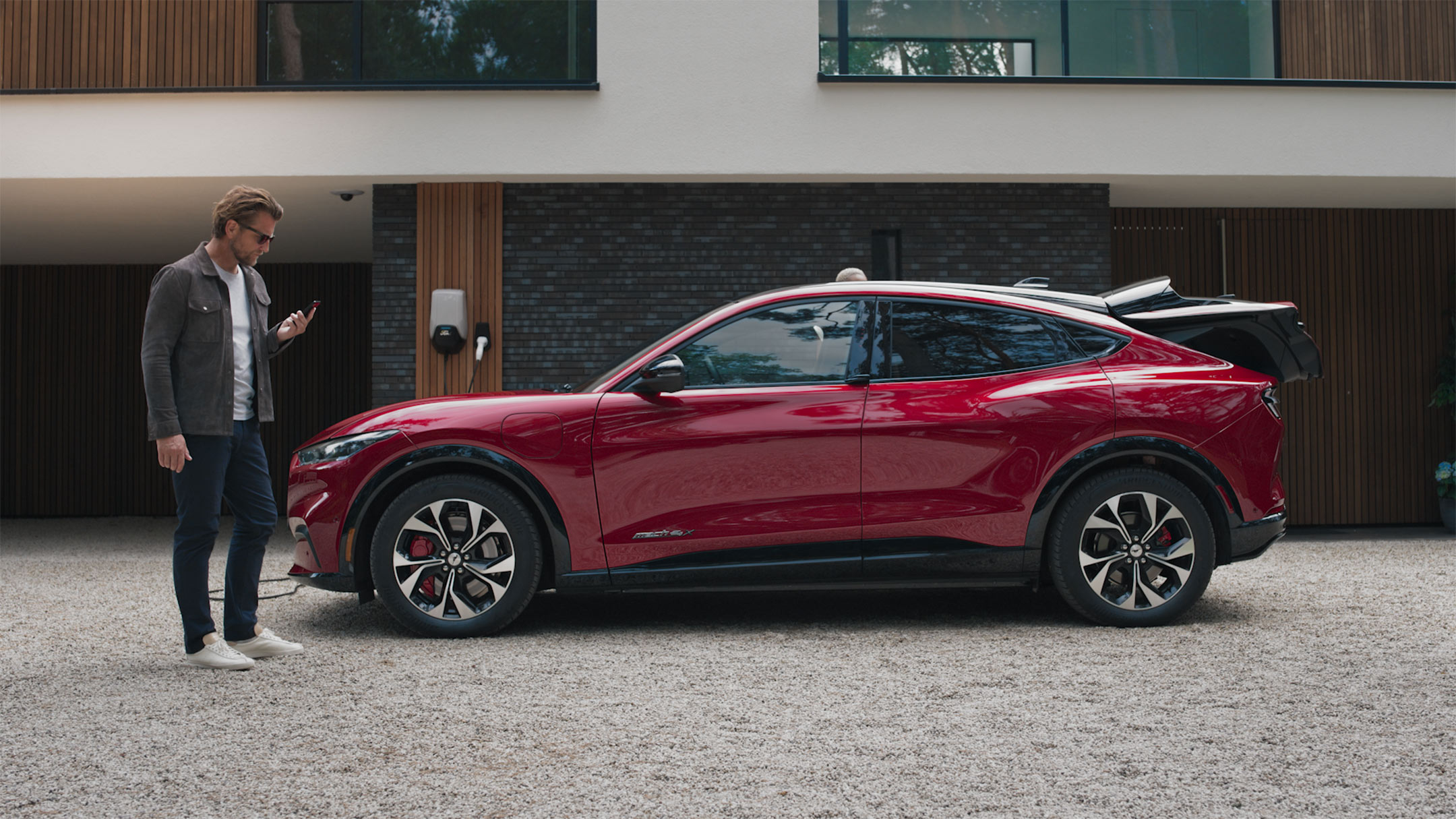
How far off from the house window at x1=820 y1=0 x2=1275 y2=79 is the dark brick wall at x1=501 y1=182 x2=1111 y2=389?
36.9 inches

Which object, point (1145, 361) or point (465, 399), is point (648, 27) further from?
point (1145, 361)

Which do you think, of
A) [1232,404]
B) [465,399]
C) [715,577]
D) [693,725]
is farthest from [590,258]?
[693,725]

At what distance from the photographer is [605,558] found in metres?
4.56

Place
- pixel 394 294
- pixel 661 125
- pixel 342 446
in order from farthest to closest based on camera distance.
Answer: pixel 394 294 < pixel 661 125 < pixel 342 446

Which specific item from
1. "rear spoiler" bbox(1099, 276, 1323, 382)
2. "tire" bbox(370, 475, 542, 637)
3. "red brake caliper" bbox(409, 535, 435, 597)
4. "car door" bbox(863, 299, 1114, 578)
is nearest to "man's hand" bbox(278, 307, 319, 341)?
"tire" bbox(370, 475, 542, 637)

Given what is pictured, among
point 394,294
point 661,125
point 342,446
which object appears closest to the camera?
point 342,446

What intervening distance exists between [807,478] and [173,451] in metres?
2.45

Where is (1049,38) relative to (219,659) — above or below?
above

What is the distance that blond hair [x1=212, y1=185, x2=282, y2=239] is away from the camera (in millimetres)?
4137

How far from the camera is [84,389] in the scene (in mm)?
12836

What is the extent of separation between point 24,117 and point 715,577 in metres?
6.87

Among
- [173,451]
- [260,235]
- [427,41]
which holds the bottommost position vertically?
[173,451]

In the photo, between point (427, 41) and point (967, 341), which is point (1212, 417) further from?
point (427, 41)

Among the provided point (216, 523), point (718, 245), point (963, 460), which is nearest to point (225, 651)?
point (216, 523)
